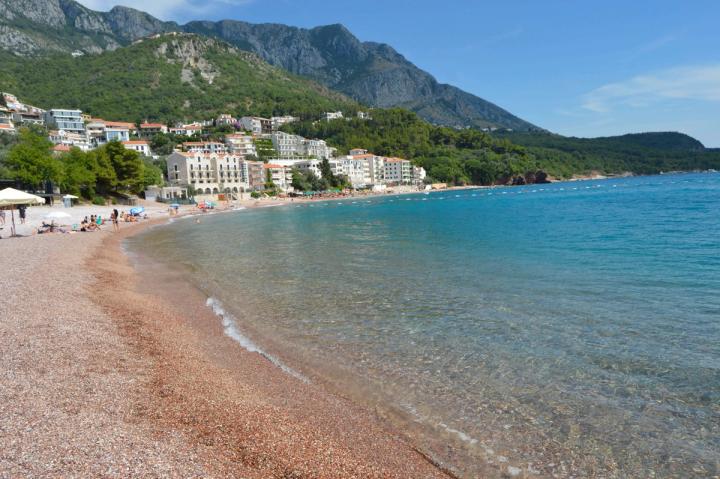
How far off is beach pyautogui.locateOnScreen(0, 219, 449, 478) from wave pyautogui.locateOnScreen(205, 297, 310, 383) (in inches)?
6.7

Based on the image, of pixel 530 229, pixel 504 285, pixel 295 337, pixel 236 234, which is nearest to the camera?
pixel 295 337

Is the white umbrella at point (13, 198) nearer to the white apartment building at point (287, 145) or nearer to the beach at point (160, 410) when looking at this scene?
the beach at point (160, 410)

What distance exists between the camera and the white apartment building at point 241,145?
5463 inches

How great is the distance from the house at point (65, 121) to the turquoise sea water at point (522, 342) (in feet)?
448

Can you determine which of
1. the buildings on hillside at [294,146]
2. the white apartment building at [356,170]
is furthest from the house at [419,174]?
the buildings on hillside at [294,146]

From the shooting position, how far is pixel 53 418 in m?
5.39

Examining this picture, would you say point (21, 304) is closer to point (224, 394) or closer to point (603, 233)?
point (224, 394)

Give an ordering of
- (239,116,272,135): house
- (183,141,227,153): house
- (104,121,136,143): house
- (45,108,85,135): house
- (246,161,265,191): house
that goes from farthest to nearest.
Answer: (239,116,272,135): house, (45,108,85,135): house, (104,121,136,143): house, (183,141,227,153): house, (246,161,265,191): house

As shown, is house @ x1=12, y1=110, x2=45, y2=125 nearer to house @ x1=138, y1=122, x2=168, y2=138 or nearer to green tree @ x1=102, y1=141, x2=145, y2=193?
house @ x1=138, y1=122, x2=168, y2=138

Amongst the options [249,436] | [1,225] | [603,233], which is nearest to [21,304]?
[249,436]

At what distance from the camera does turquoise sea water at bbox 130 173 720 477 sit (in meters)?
6.27

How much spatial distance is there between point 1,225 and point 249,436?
40661 mm

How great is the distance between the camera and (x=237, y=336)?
11.0m

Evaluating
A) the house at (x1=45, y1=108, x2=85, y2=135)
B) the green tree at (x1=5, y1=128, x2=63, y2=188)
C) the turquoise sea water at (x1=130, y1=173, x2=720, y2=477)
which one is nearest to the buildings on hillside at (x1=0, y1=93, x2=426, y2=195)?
the house at (x1=45, y1=108, x2=85, y2=135)
